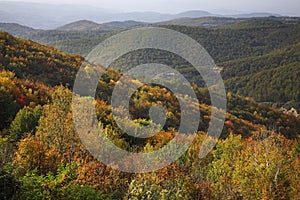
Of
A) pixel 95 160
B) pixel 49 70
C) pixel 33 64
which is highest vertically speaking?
pixel 33 64

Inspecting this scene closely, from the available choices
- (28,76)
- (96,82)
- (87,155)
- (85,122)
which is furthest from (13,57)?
(87,155)

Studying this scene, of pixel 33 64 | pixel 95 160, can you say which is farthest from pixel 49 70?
pixel 95 160

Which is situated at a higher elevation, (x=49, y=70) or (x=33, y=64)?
(x=33, y=64)

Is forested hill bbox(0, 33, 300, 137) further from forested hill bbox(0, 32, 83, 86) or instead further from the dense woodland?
the dense woodland

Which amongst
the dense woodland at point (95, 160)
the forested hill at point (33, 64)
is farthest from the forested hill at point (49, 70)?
the dense woodland at point (95, 160)

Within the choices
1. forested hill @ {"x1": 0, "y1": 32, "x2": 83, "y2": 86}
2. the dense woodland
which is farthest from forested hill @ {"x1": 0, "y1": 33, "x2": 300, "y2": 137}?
the dense woodland

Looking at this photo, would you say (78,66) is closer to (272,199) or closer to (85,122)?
(85,122)

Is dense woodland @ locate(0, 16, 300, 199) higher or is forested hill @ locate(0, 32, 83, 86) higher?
forested hill @ locate(0, 32, 83, 86)

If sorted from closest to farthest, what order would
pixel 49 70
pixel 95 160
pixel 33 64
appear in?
pixel 95 160 < pixel 33 64 < pixel 49 70

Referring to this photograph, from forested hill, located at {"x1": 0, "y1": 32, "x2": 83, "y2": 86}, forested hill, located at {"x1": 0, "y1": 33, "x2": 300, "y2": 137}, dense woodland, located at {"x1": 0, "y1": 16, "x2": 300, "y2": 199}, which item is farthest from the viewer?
forested hill, located at {"x1": 0, "y1": 32, "x2": 83, "y2": 86}

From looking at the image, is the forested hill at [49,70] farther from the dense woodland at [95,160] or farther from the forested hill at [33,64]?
the dense woodland at [95,160]

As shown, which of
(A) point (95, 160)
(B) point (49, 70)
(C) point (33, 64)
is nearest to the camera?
(A) point (95, 160)

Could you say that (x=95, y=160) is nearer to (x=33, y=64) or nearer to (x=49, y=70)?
(x=49, y=70)

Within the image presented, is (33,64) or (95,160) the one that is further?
(33,64)
